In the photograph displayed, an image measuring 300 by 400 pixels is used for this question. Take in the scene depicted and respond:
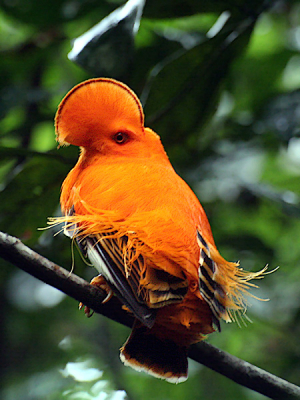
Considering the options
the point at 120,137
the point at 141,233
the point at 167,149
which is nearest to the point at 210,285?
the point at 141,233

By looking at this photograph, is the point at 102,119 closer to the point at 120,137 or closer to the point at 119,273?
the point at 120,137

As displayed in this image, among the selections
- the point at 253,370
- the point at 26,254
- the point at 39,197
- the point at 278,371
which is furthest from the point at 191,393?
the point at 26,254

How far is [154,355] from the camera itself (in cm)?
143

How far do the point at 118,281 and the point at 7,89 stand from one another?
4.51ft

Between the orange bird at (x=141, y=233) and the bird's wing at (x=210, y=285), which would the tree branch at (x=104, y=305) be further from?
the bird's wing at (x=210, y=285)

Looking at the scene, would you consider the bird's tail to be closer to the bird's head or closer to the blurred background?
the bird's head

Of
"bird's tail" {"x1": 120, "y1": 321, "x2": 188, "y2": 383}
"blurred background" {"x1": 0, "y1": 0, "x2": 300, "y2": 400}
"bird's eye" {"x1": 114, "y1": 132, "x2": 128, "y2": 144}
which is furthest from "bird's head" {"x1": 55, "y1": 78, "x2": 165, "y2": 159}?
"bird's tail" {"x1": 120, "y1": 321, "x2": 188, "y2": 383}

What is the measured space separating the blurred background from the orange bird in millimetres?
284

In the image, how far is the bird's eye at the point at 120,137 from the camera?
1487 millimetres

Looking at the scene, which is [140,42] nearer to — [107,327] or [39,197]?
[39,197]

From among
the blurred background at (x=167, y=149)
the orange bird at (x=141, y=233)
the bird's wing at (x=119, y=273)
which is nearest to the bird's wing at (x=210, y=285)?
the orange bird at (x=141, y=233)

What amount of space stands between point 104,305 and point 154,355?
0.24 meters

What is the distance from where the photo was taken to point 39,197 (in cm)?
196

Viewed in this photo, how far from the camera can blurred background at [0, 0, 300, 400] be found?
1962 millimetres
